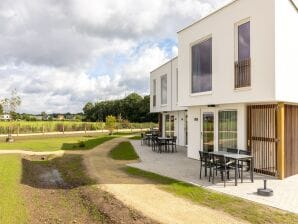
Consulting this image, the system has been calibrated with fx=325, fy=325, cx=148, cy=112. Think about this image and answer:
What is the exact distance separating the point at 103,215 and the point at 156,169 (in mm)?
6095

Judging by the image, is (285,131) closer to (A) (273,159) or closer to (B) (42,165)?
(A) (273,159)

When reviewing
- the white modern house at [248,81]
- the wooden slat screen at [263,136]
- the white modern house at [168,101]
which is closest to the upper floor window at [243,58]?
the white modern house at [248,81]

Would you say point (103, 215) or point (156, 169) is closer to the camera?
point (103, 215)

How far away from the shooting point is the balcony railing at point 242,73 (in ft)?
40.7

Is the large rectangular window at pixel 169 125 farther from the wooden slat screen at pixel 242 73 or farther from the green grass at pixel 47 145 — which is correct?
the wooden slat screen at pixel 242 73

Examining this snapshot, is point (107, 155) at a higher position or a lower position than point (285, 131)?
lower

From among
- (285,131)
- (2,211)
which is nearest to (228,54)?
(285,131)

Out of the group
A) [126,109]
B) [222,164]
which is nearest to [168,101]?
[222,164]

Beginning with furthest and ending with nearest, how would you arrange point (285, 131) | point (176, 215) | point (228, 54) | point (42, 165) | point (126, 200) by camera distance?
point (42, 165) → point (228, 54) → point (285, 131) → point (126, 200) → point (176, 215)

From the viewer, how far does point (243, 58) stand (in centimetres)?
1278

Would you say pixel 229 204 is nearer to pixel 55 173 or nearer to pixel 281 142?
pixel 281 142

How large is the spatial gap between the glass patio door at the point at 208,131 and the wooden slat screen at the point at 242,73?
289cm

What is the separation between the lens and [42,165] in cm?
1655

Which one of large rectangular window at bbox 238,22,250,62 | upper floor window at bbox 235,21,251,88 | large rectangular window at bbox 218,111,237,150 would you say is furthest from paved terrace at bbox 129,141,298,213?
large rectangular window at bbox 238,22,250,62
